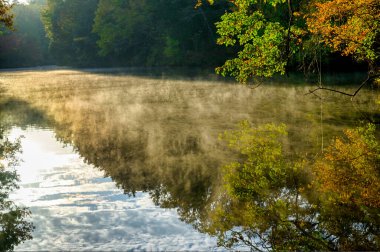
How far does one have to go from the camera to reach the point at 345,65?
3900cm

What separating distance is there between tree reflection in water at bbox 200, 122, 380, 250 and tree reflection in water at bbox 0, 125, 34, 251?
2840 millimetres

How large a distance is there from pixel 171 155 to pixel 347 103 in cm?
1088

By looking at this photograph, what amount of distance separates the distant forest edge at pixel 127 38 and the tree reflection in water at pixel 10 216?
3154cm

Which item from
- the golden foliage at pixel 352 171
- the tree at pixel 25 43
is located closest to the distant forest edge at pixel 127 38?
the tree at pixel 25 43

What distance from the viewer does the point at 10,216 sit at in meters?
7.21

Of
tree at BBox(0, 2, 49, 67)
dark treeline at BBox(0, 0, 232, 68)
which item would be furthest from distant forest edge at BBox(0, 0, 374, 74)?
tree at BBox(0, 2, 49, 67)

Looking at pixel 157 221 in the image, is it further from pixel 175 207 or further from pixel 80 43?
pixel 80 43

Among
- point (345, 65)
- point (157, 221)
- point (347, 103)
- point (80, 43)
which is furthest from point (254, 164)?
point (80, 43)

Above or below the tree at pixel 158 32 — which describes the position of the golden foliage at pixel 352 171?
below

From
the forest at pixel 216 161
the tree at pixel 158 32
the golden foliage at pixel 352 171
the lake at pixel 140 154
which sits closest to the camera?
the forest at pixel 216 161

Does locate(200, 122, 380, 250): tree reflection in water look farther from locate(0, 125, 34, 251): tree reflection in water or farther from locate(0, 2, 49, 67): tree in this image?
locate(0, 2, 49, 67): tree

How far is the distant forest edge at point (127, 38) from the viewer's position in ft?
182

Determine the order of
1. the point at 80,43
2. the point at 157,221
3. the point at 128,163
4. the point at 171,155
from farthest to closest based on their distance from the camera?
the point at 80,43 → the point at 171,155 → the point at 128,163 → the point at 157,221

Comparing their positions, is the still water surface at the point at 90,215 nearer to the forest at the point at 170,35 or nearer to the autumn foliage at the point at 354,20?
the forest at the point at 170,35
